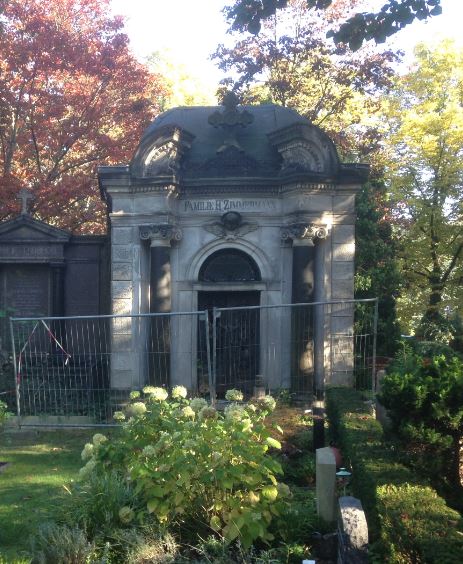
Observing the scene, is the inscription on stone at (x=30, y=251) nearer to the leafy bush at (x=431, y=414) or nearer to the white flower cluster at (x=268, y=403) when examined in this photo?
the white flower cluster at (x=268, y=403)

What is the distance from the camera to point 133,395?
6027 millimetres

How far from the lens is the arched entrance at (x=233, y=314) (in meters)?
12.8

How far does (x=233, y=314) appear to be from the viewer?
1307 cm

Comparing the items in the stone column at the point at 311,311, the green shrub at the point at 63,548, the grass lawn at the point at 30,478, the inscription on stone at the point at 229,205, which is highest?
the inscription on stone at the point at 229,205

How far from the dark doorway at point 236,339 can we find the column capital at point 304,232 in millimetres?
1315

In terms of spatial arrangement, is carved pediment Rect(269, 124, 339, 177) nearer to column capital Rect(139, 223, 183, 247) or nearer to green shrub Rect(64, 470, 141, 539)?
column capital Rect(139, 223, 183, 247)

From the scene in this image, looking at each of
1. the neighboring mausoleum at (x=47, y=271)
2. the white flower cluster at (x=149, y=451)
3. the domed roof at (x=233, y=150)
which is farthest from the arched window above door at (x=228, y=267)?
the white flower cluster at (x=149, y=451)

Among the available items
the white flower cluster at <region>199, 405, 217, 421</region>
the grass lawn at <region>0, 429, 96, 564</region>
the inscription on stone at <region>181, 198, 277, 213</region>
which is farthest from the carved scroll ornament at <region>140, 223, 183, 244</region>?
the white flower cluster at <region>199, 405, 217, 421</region>

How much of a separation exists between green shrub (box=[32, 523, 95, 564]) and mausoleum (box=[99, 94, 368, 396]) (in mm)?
7722

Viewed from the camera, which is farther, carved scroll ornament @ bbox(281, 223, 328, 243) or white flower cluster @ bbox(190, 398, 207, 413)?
carved scroll ornament @ bbox(281, 223, 328, 243)

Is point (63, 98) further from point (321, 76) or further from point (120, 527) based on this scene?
point (120, 527)

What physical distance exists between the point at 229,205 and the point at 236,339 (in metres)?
2.54

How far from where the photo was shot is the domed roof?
12750 mm

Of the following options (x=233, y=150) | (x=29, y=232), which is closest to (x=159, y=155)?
(x=233, y=150)
